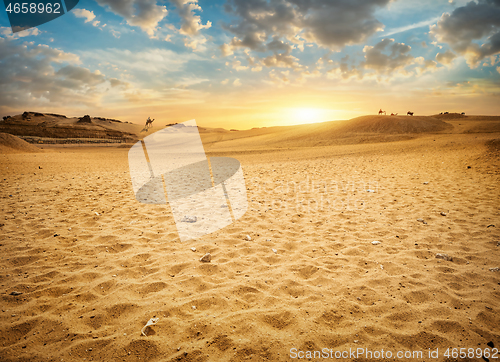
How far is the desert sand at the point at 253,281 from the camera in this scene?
2350 millimetres

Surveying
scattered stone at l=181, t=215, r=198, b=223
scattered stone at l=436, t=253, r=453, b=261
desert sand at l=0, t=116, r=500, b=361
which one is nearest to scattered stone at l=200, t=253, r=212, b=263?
desert sand at l=0, t=116, r=500, b=361

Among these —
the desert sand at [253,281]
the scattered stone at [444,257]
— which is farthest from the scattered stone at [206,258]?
the scattered stone at [444,257]

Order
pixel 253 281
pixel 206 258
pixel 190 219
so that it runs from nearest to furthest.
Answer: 1. pixel 253 281
2. pixel 206 258
3. pixel 190 219

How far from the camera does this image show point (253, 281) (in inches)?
132

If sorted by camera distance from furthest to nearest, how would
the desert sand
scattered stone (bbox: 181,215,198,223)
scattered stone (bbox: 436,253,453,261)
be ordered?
scattered stone (bbox: 181,215,198,223) < scattered stone (bbox: 436,253,453,261) < the desert sand

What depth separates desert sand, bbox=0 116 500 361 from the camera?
7.71 ft

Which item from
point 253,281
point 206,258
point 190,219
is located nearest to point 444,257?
point 253,281

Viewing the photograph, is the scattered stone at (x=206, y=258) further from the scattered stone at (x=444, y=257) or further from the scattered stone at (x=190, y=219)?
the scattered stone at (x=444, y=257)

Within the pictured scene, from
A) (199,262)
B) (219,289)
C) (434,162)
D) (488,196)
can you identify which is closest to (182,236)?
(199,262)

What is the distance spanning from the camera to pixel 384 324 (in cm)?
258

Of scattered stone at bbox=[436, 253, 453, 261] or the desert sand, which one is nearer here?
the desert sand

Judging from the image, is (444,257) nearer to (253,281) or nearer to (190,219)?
(253,281)

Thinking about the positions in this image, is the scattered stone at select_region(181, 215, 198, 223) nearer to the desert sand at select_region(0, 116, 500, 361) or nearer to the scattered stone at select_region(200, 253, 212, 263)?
the desert sand at select_region(0, 116, 500, 361)

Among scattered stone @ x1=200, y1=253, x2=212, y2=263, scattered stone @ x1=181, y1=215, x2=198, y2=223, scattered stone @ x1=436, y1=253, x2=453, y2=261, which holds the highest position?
scattered stone @ x1=181, y1=215, x2=198, y2=223
